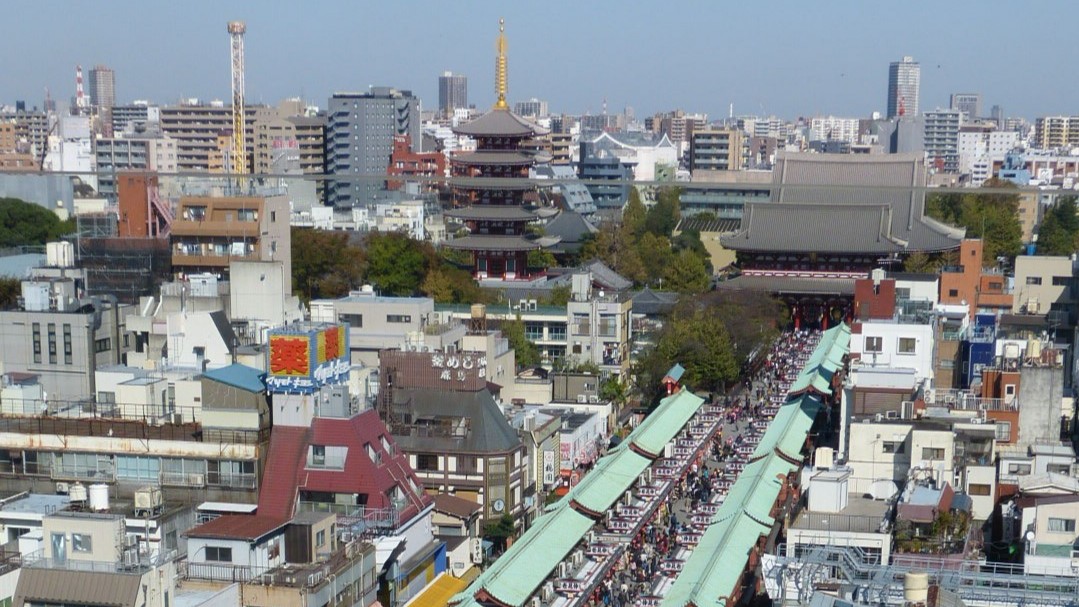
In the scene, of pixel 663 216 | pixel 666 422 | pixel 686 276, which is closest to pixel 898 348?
pixel 666 422

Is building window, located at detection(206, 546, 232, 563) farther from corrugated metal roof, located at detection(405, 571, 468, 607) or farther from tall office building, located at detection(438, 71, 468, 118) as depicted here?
tall office building, located at detection(438, 71, 468, 118)

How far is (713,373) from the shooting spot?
3188 centimetres

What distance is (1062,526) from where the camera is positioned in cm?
1647

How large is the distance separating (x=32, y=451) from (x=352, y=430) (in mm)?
4096

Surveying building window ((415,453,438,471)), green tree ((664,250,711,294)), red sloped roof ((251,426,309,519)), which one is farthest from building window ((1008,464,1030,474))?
green tree ((664,250,711,294))

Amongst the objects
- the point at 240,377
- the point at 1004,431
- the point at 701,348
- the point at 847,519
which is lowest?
the point at 701,348

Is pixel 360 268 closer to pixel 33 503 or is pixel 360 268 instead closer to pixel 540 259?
pixel 540 259

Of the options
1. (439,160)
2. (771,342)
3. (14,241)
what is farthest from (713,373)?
(439,160)

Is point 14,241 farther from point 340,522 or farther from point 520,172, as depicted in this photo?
point 340,522

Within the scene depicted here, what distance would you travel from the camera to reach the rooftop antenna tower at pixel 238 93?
7644 cm

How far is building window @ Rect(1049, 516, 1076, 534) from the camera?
16359mm

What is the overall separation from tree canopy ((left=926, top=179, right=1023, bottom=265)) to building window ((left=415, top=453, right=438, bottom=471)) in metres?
29.0

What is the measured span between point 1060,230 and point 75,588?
44.2 metres

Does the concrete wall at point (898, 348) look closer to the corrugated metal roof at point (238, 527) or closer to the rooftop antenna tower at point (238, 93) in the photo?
the corrugated metal roof at point (238, 527)
